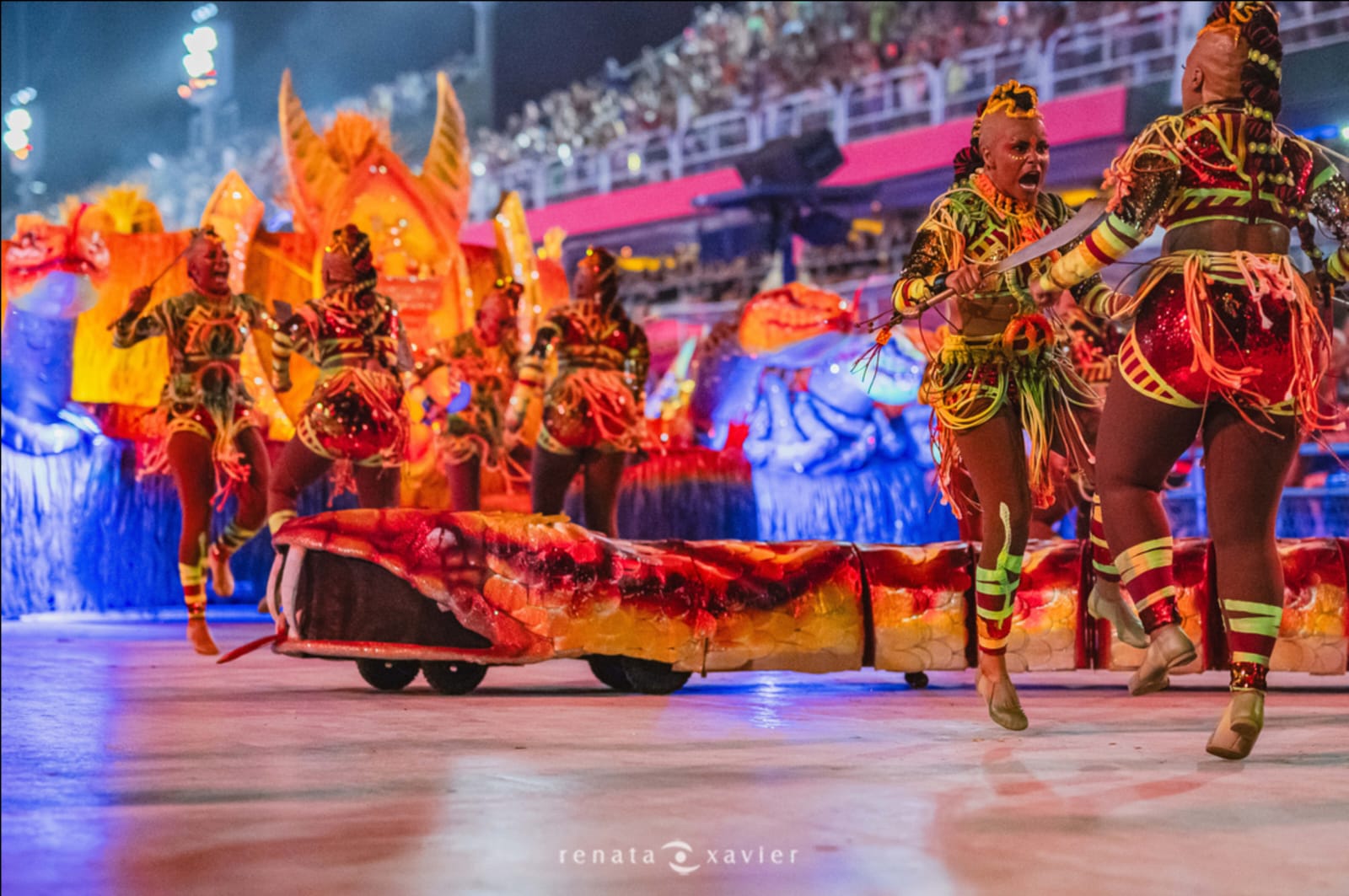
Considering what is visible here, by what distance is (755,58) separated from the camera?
17906mm

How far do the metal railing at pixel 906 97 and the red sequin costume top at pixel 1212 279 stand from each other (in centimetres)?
692

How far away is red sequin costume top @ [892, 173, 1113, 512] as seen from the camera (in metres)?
3.79

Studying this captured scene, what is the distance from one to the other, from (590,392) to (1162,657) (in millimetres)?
3309

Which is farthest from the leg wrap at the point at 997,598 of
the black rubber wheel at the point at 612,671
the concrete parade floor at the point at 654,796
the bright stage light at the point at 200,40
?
the bright stage light at the point at 200,40

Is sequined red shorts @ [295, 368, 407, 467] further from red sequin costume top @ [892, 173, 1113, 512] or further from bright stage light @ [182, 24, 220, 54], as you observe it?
bright stage light @ [182, 24, 220, 54]

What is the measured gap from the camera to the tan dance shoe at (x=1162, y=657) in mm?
3275

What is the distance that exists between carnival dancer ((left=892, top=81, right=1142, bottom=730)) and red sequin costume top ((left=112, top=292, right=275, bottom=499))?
3.23 metres

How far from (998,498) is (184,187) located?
18434 millimetres

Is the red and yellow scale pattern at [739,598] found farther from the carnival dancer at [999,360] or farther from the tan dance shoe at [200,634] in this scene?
the tan dance shoe at [200,634]

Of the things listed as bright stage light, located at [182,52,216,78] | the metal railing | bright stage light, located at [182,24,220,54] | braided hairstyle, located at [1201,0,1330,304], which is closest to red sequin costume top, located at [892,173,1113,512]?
braided hairstyle, located at [1201,0,1330,304]

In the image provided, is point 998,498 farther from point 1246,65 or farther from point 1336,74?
point 1336,74

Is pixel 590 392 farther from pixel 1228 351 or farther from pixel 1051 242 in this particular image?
pixel 1228 351

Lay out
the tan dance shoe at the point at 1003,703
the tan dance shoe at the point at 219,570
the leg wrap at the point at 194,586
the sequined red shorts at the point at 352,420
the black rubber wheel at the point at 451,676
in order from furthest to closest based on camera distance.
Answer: the tan dance shoe at the point at 219,570
the leg wrap at the point at 194,586
the sequined red shorts at the point at 352,420
the black rubber wheel at the point at 451,676
the tan dance shoe at the point at 1003,703

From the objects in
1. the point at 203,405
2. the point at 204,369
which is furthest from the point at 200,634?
the point at 204,369
